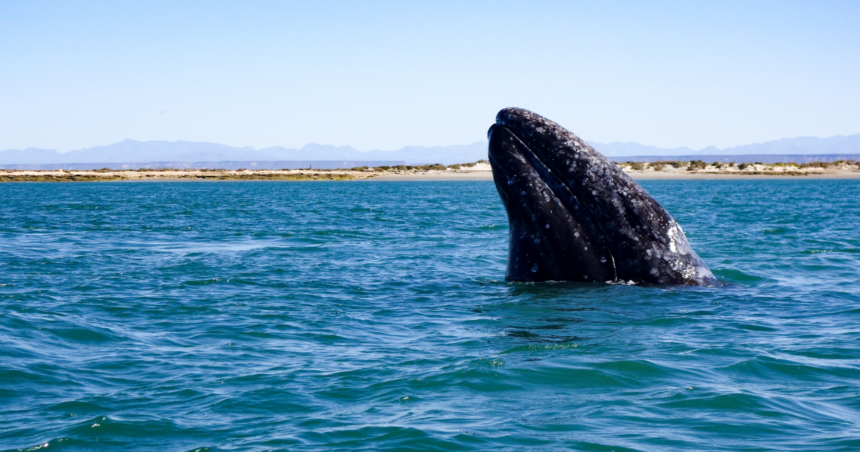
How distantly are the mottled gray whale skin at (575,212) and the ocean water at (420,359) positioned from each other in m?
0.26

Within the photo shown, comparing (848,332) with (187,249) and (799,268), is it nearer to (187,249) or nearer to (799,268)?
(799,268)

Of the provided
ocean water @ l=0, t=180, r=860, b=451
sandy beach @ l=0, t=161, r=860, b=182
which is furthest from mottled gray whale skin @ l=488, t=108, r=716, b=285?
sandy beach @ l=0, t=161, r=860, b=182

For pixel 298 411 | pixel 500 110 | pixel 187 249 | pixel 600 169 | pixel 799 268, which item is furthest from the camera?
pixel 187 249

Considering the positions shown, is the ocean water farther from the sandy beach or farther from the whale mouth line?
the sandy beach

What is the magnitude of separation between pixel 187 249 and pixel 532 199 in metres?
9.94

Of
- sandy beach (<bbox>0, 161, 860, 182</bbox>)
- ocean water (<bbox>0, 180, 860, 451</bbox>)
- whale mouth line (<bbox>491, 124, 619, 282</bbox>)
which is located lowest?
ocean water (<bbox>0, 180, 860, 451</bbox>)

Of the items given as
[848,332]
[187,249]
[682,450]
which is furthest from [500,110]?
[187,249]

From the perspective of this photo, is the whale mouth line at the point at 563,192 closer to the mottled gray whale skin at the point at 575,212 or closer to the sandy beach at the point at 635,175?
the mottled gray whale skin at the point at 575,212

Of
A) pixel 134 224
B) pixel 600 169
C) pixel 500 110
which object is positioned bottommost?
pixel 134 224

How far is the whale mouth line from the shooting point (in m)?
7.86

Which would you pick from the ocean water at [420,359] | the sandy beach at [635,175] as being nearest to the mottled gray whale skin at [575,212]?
the ocean water at [420,359]

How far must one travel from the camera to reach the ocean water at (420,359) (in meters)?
4.63

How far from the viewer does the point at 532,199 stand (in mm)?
7953

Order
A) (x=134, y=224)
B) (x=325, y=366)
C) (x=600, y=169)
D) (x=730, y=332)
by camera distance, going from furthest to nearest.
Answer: (x=134, y=224) → (x=600, y=169) → (x=730, y=332) → (x=325, y=366)
